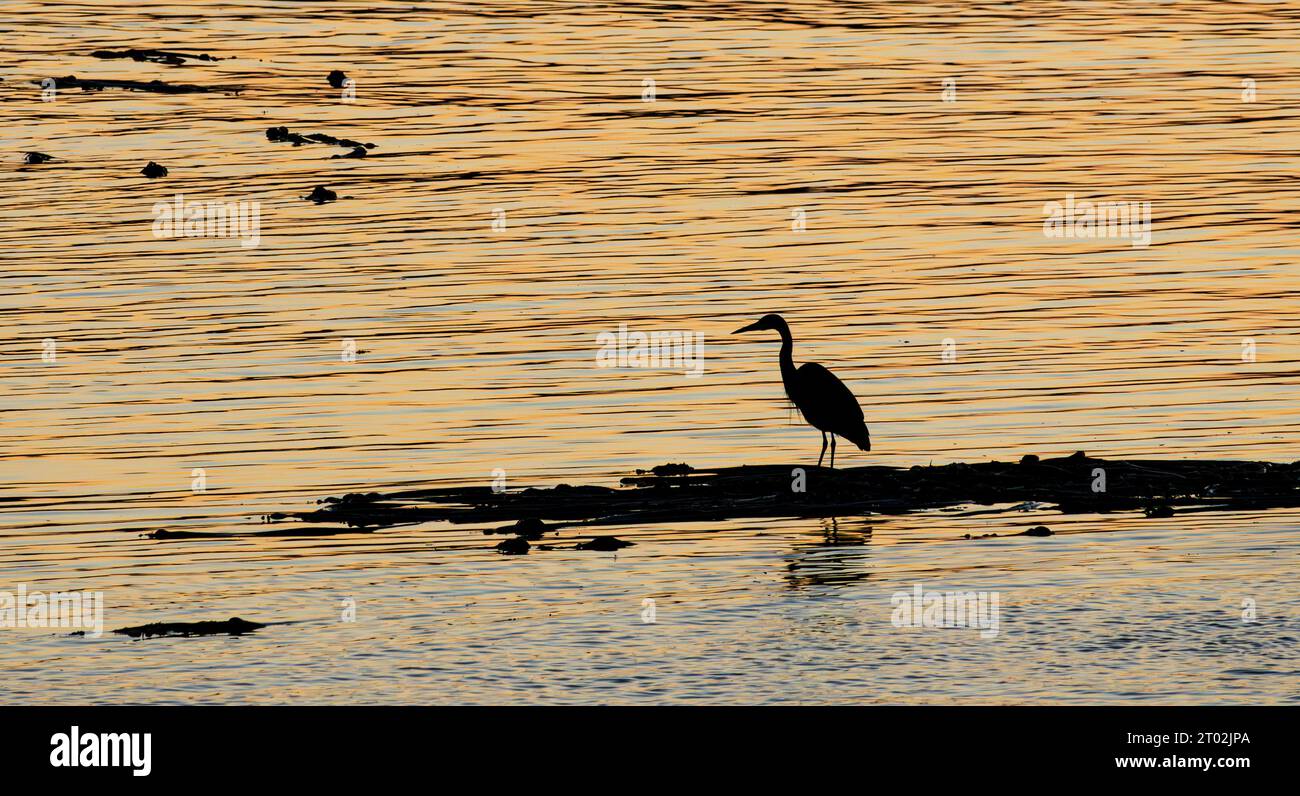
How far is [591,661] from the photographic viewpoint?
16.6 meters

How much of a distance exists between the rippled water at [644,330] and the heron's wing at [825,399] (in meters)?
1.08

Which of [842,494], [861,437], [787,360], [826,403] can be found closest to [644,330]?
[787,360]

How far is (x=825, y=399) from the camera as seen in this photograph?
2523 centimetres

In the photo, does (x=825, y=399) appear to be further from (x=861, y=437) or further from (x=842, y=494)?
(x=842, y=494)

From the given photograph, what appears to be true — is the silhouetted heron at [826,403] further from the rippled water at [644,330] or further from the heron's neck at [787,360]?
the rippled water at [644,330]

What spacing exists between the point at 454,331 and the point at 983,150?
80.8 ft

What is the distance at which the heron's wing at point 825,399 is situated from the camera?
82.1 ft

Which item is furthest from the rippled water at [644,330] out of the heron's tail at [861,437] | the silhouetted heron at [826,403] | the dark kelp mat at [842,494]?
the heron's tail at [861,437]

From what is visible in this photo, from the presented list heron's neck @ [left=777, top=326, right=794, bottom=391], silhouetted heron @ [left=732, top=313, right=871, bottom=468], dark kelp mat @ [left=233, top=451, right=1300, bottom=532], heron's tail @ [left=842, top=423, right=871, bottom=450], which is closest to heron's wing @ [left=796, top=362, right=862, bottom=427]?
silhouetted heron @ [left=732, top=313, right=871, bottom=468]

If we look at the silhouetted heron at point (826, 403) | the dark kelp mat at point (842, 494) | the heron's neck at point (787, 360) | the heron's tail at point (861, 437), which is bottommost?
the dark kelp mat at point (842, 494)

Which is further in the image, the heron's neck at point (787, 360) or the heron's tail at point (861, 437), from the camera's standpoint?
the heron's neck at point (787, 360)

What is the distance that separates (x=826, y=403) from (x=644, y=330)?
10.7 meters

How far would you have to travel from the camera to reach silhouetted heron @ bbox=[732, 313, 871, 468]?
82.1ft

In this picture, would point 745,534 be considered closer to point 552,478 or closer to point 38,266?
point 552,478
